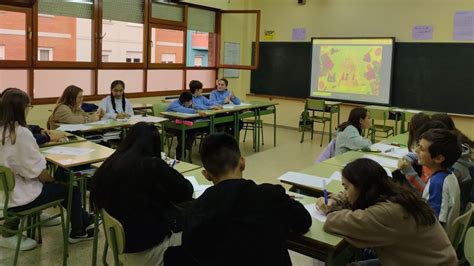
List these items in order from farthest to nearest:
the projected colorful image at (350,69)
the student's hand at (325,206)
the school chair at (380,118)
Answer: the projected colorful image at (350,69) → the school chair at (380,118) → the student's hand at (325,206)

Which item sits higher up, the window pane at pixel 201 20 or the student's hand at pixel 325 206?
the window pane at pixel 201 20

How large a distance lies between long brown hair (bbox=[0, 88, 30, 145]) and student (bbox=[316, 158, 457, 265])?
2.16 metres

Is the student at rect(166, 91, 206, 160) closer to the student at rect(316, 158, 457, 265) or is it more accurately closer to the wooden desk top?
the wooden desk top

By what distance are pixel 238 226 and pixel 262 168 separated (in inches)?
176

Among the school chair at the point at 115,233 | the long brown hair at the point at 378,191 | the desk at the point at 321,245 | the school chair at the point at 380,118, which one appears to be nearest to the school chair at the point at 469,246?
the long brown hair at the point at 378,191

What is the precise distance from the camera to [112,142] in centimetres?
500

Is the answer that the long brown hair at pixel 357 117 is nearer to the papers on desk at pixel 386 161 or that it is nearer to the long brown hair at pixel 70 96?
the papers on desk at pixel 386 161

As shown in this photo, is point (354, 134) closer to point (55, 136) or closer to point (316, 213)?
point (316, 213)

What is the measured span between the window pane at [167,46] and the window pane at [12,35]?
2.33 meters

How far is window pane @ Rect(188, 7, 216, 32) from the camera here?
8352 mm

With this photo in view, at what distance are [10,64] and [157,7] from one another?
279 centimetres

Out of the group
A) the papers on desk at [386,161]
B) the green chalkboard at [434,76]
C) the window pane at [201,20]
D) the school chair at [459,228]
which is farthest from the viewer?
the window pane at [201,20]

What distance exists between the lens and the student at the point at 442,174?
2182mm

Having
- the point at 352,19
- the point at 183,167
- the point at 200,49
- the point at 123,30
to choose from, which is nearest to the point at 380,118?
the point at 352,19
